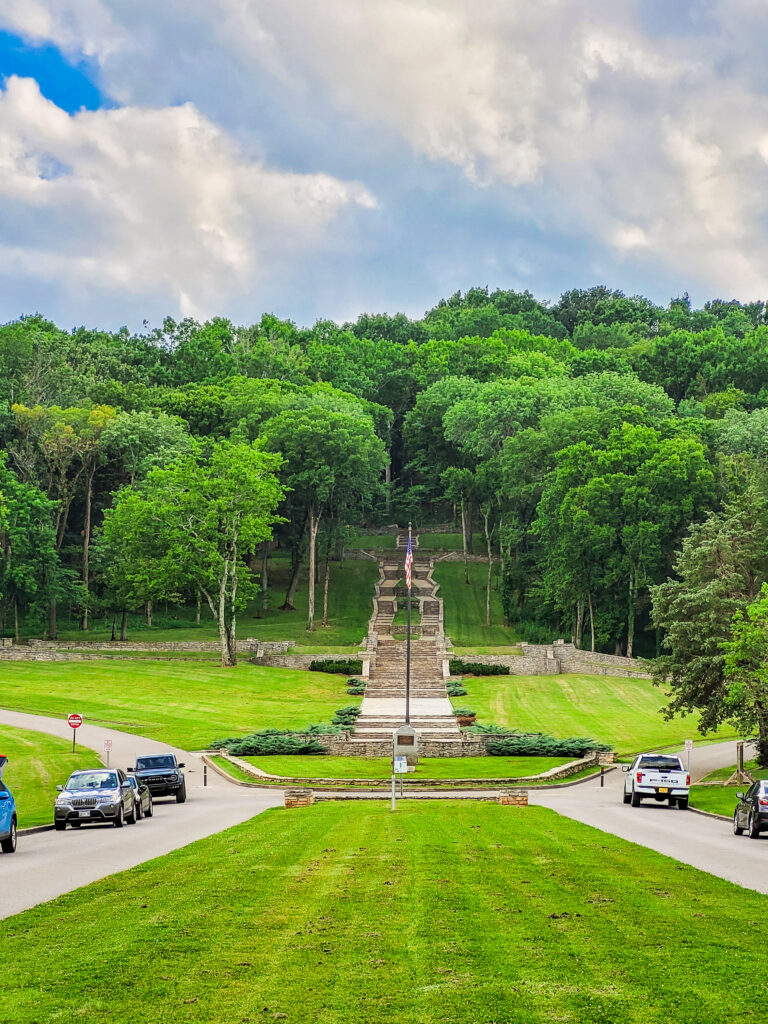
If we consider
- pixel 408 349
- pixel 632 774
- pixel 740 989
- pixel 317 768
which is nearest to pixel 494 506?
pixel 408 349

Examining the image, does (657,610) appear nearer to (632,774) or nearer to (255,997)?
(632,774)

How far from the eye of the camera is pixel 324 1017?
830 centimetres

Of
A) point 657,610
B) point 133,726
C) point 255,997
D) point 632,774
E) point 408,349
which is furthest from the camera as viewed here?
point 408,349

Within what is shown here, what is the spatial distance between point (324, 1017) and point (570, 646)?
223 ft

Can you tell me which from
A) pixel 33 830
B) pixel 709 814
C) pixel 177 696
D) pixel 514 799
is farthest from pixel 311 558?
pixel 33 830

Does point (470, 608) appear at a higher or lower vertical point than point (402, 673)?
higher

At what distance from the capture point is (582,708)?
61.3 metres

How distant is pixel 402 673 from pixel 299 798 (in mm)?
37802

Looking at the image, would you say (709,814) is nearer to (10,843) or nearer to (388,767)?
(388,767)

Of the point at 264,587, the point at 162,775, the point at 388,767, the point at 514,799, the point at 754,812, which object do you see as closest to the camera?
the point at 754,812

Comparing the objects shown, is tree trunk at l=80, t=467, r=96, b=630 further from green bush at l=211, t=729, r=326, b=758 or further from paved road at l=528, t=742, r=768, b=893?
paved road at l=528, t=742, r=768, b=893

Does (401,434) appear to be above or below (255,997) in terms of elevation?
above

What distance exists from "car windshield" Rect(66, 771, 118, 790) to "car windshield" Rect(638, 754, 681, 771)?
1630 cm

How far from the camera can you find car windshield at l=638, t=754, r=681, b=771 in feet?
112
